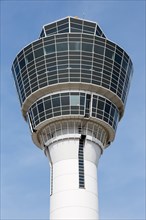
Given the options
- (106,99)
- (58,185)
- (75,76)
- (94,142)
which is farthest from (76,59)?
(58,185)

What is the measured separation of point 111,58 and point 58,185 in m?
20.3

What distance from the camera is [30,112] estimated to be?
65125mm

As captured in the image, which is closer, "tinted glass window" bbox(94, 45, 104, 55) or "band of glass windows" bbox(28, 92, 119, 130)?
"band of glass windows" bbox(28, 92, 119, 130)

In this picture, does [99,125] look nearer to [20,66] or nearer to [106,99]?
[106,99]

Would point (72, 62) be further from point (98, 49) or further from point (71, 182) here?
point (71, 182)

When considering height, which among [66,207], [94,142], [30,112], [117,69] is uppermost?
[117,69]

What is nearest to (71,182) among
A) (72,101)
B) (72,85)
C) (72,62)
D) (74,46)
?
(72,101)

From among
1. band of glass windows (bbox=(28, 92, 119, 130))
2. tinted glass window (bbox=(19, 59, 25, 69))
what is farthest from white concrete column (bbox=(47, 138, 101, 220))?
tinted glass window (bbox=(19, 59, 25, 69))

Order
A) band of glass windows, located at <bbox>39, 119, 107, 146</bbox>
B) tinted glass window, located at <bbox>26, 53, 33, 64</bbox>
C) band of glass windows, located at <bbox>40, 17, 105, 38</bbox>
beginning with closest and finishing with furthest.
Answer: band of glass windows, located at <bbox>39, 119, 107, 146</bbox> → tinted glass window, located at <bbox>26, 53, 33, 64</bbox> → band of glass windows, located at <bbox>40, 17, 105, 38</bbox>

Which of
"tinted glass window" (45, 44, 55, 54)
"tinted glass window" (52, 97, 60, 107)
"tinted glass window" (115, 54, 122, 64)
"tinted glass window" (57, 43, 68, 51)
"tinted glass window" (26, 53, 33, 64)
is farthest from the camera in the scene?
"tinted glass window" (115, 54, 122, 64)

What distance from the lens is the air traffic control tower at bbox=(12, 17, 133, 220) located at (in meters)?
59.2

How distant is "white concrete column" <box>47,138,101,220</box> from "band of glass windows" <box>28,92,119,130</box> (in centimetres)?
382

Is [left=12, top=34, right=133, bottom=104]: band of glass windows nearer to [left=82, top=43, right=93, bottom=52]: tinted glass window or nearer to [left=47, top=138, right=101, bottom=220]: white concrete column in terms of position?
[left=82, top=43, right=93, bottom=52]: tinted glass window

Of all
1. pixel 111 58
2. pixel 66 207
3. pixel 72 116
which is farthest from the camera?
pixel 111 58
